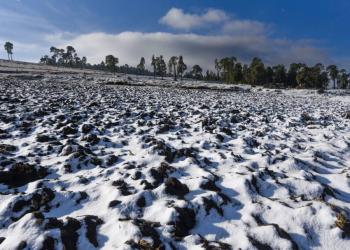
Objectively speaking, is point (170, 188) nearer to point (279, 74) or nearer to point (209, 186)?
point (209, 186)

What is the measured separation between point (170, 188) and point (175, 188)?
5.0 inches

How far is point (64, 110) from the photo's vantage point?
15.4 meters

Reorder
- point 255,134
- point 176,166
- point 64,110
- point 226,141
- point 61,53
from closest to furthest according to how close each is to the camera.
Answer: point 176,166, point 226,141, point 255,134, point 64,110, point 61,53

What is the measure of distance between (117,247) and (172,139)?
6.34m

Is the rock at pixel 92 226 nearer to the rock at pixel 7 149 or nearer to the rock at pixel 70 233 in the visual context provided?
the rock at pixel 70 233

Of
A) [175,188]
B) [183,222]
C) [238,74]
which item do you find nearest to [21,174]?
[175,188]

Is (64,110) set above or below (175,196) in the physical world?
above

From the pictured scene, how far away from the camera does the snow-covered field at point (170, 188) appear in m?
4.87

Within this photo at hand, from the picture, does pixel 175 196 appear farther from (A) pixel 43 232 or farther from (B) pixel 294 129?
(B) pixel 294 129

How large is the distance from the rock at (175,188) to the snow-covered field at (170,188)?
0.08 feet

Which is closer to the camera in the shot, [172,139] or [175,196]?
[175,196]

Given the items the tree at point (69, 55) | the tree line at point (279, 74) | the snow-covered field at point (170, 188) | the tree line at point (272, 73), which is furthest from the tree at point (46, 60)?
the snow-covered field at point (170, 188)

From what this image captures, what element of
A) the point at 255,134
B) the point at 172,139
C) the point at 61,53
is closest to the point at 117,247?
the point at 172,139

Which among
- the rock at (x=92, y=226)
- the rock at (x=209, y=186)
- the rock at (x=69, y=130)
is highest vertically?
the rock at (x=69, y=130)
